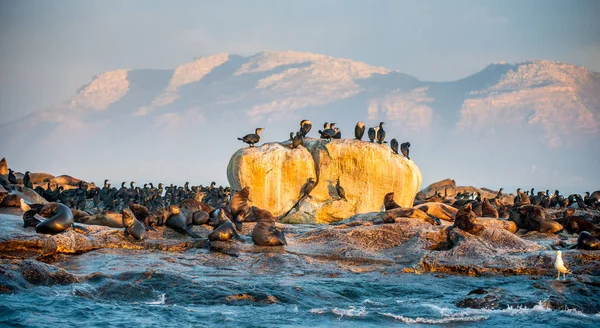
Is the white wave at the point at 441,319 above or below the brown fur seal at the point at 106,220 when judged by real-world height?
below

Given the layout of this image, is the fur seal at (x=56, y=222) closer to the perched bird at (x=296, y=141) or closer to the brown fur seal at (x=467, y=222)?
the brown fur seal at (x=467, y=222)

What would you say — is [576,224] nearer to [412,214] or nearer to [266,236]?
[412,214]

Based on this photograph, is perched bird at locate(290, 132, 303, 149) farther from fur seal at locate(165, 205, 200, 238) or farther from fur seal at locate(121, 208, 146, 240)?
fur seal at locate(121, 208, 146, 240)

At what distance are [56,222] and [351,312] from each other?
21.5 feet

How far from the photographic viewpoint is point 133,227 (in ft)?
45.5

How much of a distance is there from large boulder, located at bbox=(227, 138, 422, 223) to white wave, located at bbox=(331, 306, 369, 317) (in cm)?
1365

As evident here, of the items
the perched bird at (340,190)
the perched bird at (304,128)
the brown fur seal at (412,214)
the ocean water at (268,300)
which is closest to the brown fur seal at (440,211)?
the brown fur seal at (412,214)

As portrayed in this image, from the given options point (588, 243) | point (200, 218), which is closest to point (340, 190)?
point (200, 218)

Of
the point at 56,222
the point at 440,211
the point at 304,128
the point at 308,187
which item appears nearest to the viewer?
the point at 56,222

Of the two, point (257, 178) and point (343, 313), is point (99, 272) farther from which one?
point (257, 178)

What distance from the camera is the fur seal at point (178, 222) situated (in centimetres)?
1522

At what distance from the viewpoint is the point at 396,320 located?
29.9 ft

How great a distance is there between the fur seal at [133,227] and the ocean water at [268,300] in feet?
5.94

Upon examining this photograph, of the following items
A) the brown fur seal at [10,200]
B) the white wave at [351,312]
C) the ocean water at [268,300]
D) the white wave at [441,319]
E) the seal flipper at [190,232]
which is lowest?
the white wave at [441,319]
